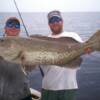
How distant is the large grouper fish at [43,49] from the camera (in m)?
5.18

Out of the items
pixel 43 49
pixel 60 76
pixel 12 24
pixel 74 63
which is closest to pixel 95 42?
pixel 74 63

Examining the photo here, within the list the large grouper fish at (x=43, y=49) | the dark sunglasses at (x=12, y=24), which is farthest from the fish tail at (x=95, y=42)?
the dark sunglasses at (x=12, y=24)

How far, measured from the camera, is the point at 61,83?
233 inches

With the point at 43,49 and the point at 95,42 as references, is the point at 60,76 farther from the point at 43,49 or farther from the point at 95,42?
the point at 95,42

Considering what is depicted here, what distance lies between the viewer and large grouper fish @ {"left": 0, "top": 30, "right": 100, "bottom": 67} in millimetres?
5176

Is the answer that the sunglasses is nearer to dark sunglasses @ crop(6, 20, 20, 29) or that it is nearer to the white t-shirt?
dark sunglasses @ crop(6, 20, 20, 29)

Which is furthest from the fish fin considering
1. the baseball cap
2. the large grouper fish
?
the baseball cap

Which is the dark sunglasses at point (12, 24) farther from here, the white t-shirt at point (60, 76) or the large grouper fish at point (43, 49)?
the white t-shirt at point (60, 76)

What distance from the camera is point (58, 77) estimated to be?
5.89m

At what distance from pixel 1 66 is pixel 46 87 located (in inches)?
46.4

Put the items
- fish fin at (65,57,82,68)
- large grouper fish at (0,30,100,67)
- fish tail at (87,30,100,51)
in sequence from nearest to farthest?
large grouper fish at (0,30,100,67)
fish tail at (87,30,100,51)
fish fin at (65,57,82,68)

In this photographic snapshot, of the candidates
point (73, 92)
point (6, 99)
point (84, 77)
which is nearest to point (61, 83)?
point (73, 92)

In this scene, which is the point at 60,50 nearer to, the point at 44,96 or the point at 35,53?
the point at 35,53

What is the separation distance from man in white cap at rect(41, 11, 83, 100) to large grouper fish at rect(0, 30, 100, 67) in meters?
0.37
